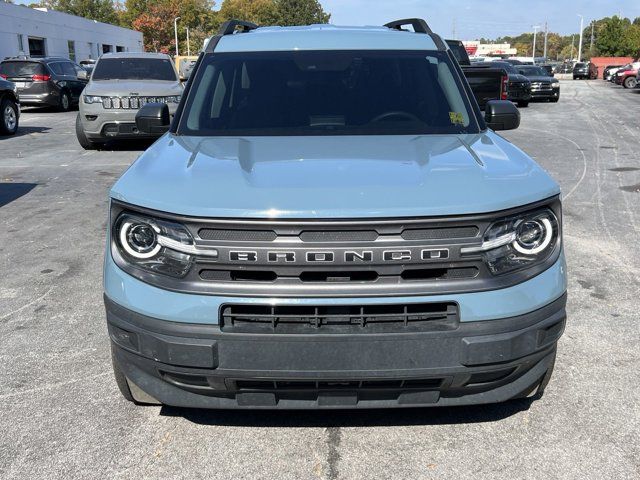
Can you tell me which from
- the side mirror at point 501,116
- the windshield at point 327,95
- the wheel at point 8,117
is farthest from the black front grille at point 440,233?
the wheel at point 8,117

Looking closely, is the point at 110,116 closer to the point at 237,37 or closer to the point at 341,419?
the point at 237,37

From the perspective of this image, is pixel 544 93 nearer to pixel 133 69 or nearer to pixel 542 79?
pixel 542 79

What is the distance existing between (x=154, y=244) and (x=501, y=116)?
263 cm

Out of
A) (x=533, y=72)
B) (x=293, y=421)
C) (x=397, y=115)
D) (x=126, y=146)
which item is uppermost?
(x=397, y=115)

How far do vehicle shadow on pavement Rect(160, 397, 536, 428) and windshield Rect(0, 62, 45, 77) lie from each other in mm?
20520

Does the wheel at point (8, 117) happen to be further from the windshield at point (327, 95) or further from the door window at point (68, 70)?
the windshield at point (327, 95)

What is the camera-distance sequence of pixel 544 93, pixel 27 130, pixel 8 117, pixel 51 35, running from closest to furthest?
1. pixel 8 117
2. pixel 27 130
3. pixel 544 93
4. pixel 51 35

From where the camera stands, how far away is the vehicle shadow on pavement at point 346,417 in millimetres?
3189

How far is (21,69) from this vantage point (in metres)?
21.4

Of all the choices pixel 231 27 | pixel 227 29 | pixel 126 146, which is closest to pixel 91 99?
pixel 126 146

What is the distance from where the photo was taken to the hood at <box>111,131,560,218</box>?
2.58 m

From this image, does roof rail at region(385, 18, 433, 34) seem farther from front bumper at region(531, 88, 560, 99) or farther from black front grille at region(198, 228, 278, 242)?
front bumper at region(531, 88, 560, 99)

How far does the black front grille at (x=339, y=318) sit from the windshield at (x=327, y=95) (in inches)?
56.5

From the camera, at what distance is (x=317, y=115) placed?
396cm
